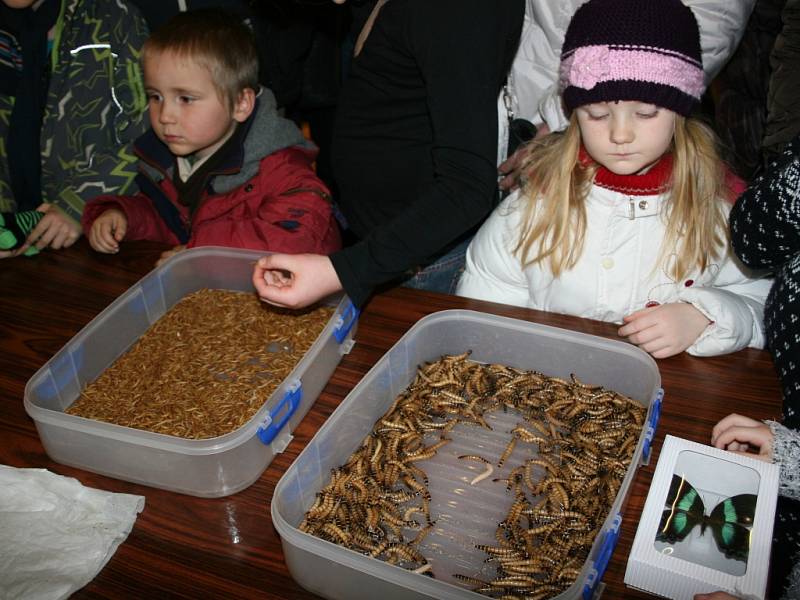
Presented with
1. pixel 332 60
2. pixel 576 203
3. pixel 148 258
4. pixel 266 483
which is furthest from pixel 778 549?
pixel 332 60

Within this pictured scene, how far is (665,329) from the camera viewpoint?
1467 mm

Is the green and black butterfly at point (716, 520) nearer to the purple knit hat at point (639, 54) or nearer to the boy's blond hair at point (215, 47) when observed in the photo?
the purple knit hat at point (639, 54)

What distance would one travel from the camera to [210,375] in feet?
5.07

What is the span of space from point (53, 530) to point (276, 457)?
0.38m

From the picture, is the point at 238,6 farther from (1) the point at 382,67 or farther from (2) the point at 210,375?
(2) the point at 210,375

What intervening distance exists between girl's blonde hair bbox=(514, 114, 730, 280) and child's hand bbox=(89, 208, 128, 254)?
3.58 feet

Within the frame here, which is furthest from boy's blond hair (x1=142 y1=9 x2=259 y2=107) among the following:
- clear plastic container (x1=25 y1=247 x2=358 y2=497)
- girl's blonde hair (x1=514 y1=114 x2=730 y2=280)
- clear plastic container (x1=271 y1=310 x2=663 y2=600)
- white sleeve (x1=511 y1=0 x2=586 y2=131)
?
clear plastic container (x1=271 y1=310 x2=663 y2=600)

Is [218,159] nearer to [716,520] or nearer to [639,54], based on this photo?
[639,54]

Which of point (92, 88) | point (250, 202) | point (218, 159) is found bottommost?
point (250, 202)

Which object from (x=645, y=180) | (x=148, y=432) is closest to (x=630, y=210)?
(x=645, y=180)

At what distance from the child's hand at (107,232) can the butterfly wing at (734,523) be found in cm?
159

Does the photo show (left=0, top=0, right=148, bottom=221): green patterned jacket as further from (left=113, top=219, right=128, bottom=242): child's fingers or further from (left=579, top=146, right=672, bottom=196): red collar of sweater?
(left=579, top=146, right=672, bottom=196): red collar of sweater

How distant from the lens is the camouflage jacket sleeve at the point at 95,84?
7.86 ft

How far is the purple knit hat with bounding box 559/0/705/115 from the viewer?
1.43 m
